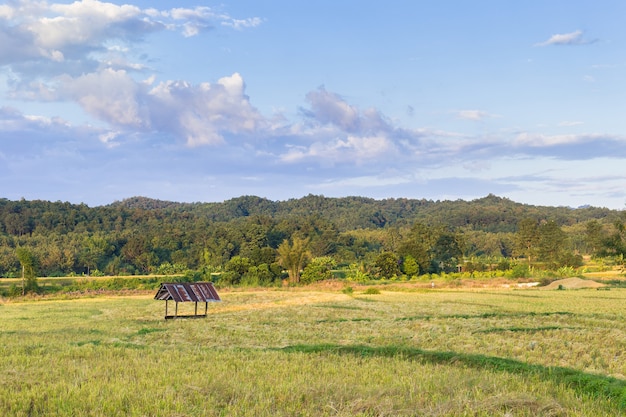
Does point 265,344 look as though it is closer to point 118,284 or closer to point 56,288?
point 56,288

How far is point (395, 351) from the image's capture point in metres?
Answer: 15.2

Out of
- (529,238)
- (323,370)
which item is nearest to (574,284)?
(529,238)

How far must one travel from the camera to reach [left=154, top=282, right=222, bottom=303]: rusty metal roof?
96.8 feet

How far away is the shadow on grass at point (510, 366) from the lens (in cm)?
990

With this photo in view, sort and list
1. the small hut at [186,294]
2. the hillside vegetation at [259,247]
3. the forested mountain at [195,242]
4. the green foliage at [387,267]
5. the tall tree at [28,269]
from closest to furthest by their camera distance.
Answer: the small hut at [186,294], the tall tree at [28,269], the hillside vegetation at [259,247], the green foliage at [387,267], the forested mountain at [195,242]

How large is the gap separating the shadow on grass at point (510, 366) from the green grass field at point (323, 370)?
36 mm

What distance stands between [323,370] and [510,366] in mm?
4329

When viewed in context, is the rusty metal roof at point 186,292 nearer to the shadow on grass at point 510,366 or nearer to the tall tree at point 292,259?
the shadow on grass at point 510,366

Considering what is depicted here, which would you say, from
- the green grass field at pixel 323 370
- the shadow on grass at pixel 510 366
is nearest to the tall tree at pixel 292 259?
the green grass field at pixel 323 370

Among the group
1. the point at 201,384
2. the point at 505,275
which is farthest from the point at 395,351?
the point at 505,275

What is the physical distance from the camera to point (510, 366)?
12.7m

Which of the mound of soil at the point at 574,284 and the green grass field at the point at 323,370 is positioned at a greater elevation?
the green grass field at the point at 323,370

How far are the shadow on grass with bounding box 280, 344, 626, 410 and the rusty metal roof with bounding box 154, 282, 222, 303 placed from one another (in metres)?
14.4

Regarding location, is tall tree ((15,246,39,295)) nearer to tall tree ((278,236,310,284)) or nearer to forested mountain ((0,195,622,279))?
forested mountain ((0,195,622,279))
